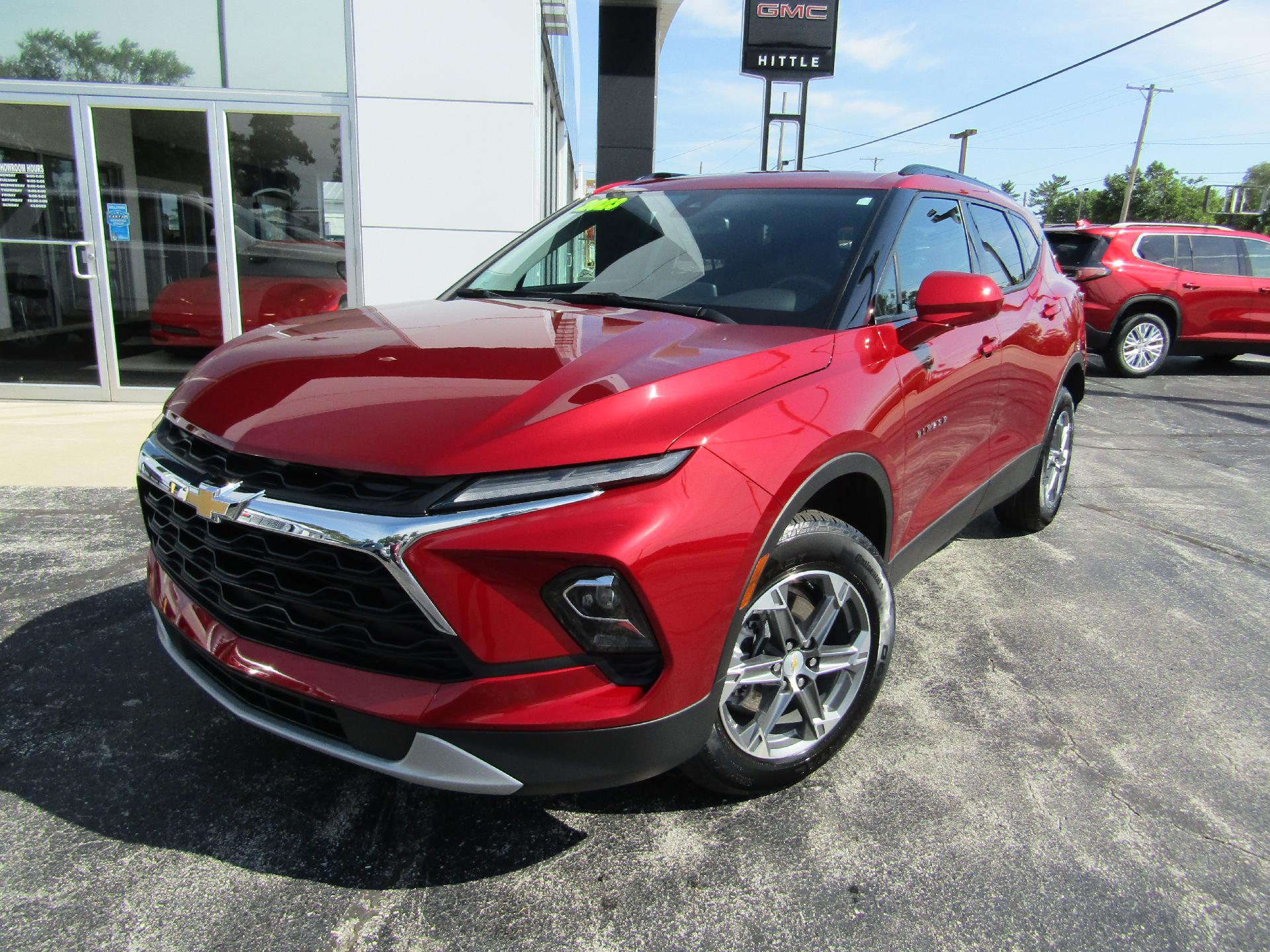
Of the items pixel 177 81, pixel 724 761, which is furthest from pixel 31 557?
pixel 177 81

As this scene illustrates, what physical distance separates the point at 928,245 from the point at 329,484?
2.32 meters

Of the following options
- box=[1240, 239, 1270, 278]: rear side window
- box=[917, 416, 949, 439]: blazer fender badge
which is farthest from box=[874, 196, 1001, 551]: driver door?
box=[1240, 239, 1270, 278]: rear side window

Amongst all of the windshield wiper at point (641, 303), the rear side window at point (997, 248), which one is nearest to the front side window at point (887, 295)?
the windshield wiper at point (641, 303)

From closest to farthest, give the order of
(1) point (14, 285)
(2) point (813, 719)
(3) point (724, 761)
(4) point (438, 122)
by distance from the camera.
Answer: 1. (3) point (724, 761)
2. (2) point (813, 719)
3. (4) point (438, 122)
4. (1) point (14, 285)

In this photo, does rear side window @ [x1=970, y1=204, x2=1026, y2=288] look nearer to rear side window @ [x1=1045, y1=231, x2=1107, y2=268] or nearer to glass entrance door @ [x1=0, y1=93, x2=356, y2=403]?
glass entrance door @ [x1=0, y1=93, x2=356, y2=403]

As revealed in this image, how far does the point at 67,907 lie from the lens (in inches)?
75.2

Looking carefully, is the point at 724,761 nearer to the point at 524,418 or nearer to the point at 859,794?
the point at 859,794

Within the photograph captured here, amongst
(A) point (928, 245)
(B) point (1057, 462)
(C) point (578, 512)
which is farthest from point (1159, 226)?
(C) point (578, 512)

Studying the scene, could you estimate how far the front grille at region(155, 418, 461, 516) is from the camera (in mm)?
1717

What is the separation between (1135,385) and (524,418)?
35.1 ft

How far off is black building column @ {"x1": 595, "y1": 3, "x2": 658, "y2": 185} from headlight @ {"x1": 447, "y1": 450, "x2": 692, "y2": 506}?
942 cm

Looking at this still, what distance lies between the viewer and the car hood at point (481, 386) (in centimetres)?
176

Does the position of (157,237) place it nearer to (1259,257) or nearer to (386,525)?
(386,525)

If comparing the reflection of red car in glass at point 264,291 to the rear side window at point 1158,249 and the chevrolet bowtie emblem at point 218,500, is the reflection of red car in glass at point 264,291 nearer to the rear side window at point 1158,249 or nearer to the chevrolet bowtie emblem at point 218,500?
the chevrolet bowtie emblem at point 218,500
